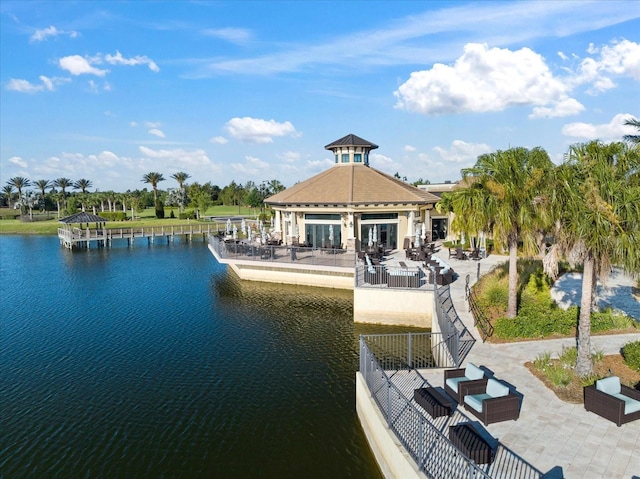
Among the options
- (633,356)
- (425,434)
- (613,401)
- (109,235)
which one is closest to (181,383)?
(425,434)

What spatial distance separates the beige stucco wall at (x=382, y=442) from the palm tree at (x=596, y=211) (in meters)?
5.96

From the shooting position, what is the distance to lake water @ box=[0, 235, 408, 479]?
10930 millimetres

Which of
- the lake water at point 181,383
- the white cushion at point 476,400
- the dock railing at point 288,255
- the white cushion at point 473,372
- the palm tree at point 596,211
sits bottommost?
the lake water at point 181,383

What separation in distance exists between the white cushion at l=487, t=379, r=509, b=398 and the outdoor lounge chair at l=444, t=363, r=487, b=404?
26 centimetres

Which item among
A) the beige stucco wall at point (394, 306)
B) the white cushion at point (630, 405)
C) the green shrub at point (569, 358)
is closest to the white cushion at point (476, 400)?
the white cushion at point (630, 405)

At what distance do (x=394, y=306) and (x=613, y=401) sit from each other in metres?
12.2

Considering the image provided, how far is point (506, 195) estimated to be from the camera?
15.1 metres

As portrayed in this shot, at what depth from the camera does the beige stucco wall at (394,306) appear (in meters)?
21.0

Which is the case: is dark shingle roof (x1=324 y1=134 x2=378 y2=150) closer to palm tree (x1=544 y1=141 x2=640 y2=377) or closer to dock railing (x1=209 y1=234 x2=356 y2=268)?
dock railing (x1=209 y1=234 x2=356 y2=268)

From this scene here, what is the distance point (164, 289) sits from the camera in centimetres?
2900

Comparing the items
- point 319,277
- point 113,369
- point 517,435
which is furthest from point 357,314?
point 517,435

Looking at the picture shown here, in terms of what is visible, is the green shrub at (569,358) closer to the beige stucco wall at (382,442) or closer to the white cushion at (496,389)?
the white cushion at (496,389)

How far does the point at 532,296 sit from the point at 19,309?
88.9ft

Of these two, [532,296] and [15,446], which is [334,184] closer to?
[532,296]
